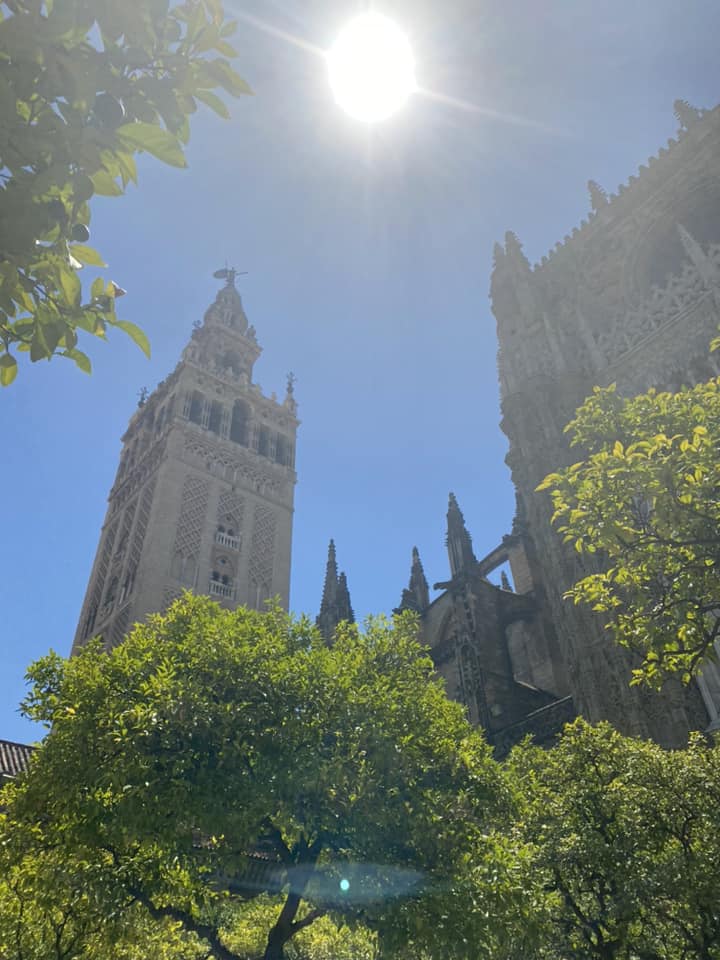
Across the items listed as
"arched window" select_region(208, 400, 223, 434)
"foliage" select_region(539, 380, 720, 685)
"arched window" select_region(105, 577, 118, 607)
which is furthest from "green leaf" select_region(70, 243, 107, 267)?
"arched window" select_region(208, 400, 223, 434)

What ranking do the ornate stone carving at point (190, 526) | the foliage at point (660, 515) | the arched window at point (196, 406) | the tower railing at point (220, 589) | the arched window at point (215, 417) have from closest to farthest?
the foliage at point (660, 515) → the ornate stone carving at point (190, 526) → the tower railing at point (220, 589) → the arched window at point (196, 406) → the arched window at point (215, 417)

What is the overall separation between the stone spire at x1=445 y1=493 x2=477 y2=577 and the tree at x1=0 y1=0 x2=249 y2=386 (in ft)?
68.5

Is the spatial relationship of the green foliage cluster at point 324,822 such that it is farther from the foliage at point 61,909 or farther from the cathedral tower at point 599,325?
the cathedral tower at point 599,325

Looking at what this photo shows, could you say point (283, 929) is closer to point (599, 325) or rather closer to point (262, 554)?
point (599, 325)

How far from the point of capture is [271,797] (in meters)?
8.34

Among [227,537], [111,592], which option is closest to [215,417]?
[227,537]

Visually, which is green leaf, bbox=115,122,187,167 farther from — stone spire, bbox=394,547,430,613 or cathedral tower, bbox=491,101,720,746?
stone spire, bbox=394,547,430,613

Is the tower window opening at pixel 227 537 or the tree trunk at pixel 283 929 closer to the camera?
the tree trunk at pixel 283 929

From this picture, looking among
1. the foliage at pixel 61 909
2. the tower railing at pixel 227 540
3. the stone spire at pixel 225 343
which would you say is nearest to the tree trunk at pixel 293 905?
the foliage at pixel 61 909

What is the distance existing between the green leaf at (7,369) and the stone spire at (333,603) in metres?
25.9

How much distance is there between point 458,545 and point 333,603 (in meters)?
8.62

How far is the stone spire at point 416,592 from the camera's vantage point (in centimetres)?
2981

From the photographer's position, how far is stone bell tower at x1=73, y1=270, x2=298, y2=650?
33.7m

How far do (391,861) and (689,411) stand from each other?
636 cm
